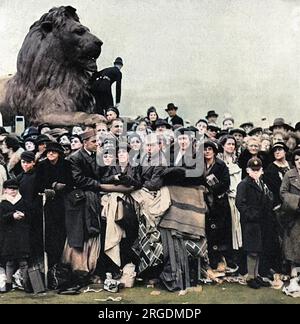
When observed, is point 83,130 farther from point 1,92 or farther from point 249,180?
point 249,180

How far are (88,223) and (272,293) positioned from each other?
6.55ft

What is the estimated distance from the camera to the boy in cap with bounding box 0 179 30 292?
7.28m

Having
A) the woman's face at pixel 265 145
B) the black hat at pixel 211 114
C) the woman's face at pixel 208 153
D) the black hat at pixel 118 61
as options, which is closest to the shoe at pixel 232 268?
the woman's face at pixel 208 153

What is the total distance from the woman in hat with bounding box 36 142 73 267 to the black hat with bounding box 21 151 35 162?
0.13 m

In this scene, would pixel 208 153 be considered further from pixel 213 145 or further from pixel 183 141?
pixel 183 141

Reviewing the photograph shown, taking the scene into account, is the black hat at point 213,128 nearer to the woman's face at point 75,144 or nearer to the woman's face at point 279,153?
the woman's face at point 279,153

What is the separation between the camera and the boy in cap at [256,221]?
24.1ft

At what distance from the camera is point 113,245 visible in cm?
726

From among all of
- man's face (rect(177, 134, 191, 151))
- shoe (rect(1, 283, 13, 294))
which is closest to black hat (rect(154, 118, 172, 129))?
man's face (rect(177, 134, 191, 151))

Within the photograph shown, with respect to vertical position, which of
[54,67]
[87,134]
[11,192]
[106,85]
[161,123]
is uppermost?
[54,67]

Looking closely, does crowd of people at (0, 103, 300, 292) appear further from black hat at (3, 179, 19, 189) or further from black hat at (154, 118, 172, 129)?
black hat at (154, 118, 172, 129)

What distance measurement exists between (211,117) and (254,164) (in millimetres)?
733

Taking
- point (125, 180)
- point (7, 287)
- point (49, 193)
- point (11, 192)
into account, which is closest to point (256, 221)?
point (125, 180)

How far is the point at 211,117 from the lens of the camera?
7738 mm
